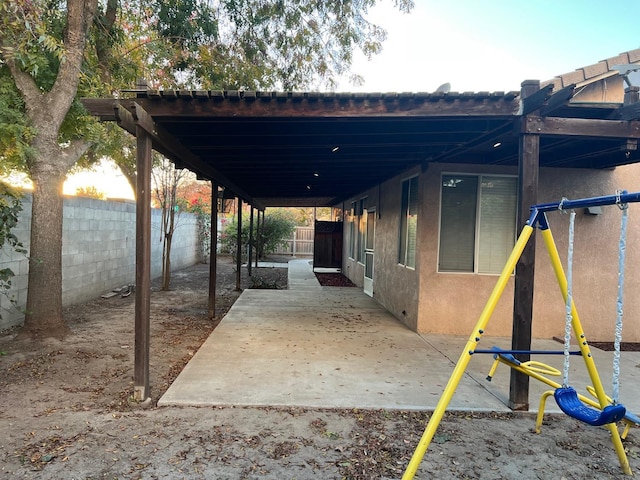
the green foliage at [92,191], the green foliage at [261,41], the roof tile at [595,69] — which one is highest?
the green foliage at [261,41]

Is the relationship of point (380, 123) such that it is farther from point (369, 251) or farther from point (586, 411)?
point (369, 251)

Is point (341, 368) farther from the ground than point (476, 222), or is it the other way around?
point (476, 222)

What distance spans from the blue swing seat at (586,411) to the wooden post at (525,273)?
100cm

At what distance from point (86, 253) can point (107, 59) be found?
3.53 meters

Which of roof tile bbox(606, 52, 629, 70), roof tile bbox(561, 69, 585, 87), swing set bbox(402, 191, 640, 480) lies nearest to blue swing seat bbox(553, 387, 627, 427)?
swing set bbox(402, 191, 640, 480)

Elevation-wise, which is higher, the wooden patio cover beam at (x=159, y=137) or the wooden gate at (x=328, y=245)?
the wooden patio cover beam at (x=159, y=137)

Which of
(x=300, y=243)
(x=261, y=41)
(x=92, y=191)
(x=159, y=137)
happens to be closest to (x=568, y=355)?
(x=159, y=137)

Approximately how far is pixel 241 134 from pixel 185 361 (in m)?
2.69

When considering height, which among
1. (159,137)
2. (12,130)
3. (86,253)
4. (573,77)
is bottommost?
(86,253)

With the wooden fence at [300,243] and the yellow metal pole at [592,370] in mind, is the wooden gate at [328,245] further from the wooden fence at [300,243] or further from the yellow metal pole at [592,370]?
the yellow metal pole at [592,370]

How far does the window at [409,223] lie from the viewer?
21.0ft

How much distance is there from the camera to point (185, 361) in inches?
184

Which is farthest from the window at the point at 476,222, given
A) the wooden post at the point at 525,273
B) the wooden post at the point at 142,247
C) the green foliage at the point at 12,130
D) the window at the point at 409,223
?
the green foliage at the point at 12,130

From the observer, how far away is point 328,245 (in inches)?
581
